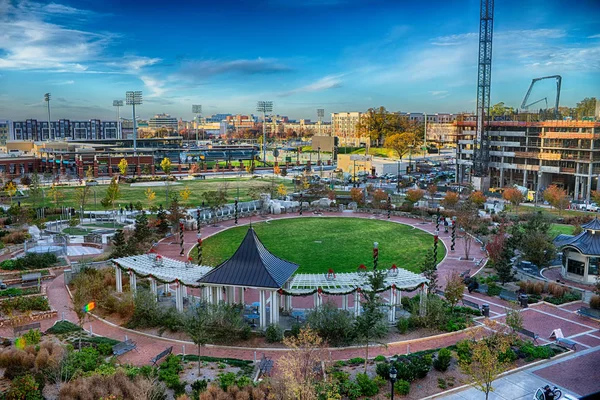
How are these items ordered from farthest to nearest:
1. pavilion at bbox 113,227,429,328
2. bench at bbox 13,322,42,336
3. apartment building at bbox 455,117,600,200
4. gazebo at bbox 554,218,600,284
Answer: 1. apartment building at bbox 455,117,600,200
2. gazebo at bbox 554,218,600,284
3. pavilion at bbox 113,227,429,328
4. bench at bbox 13,322,42,336

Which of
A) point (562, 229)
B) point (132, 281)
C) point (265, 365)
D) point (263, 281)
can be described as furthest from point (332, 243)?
point (265, 365)

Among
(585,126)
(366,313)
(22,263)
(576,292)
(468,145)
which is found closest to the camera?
(366,313)

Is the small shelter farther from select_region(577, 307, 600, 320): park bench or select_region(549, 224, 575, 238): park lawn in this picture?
select_region(549, 224, 575, 238): park lawn

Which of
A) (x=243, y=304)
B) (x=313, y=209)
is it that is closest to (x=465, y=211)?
(x=313, y=209)

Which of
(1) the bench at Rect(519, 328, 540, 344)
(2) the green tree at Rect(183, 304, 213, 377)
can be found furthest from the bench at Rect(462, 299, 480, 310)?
(2) the green tree at Rect(183, 304, 213, 377)

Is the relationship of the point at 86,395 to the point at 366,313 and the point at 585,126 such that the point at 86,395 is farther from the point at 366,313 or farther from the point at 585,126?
the point at 585,126

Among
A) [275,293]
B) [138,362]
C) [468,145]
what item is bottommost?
[138,362]
